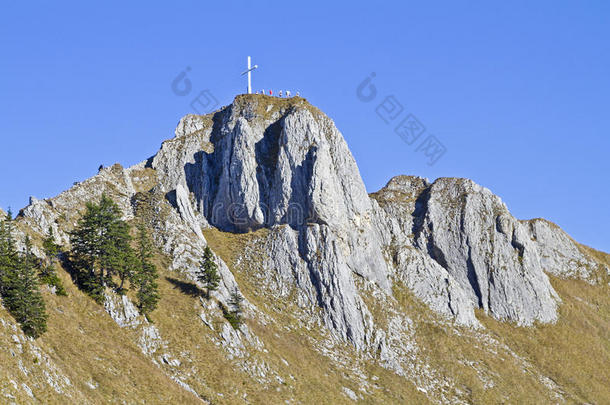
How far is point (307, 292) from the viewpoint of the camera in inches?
3519

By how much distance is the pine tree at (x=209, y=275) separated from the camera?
76625 millimetres

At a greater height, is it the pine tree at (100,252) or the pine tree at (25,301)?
the pine tree at (100,252)

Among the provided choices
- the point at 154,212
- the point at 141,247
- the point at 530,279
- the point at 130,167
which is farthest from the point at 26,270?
the point at 530,279

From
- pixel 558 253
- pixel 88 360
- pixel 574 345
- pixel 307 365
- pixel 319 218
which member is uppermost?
pixel 558 253

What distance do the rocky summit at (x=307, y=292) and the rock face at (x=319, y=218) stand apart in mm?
264

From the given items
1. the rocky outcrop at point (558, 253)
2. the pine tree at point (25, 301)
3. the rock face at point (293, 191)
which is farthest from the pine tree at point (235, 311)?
the rocky outcrop at point (558, 253)

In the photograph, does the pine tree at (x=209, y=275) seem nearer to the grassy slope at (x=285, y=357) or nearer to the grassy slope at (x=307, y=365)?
the grassy slope at (x=285, y=357)

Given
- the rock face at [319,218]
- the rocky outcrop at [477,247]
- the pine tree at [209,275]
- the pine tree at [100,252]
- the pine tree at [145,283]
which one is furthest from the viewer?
the rocky outcrop at [477,247]

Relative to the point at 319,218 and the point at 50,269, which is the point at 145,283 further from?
the point at 319,218

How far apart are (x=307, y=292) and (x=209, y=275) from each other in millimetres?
17838

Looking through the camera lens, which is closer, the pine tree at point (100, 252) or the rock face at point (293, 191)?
the pine tree at point (100, 252)

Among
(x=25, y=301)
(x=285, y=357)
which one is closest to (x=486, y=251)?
(x=285, y=357)

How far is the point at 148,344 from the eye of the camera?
65.4 meters

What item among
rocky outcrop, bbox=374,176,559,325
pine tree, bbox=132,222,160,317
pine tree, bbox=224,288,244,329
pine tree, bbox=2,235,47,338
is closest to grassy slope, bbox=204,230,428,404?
pine tree, bbox=224,288,244,329
